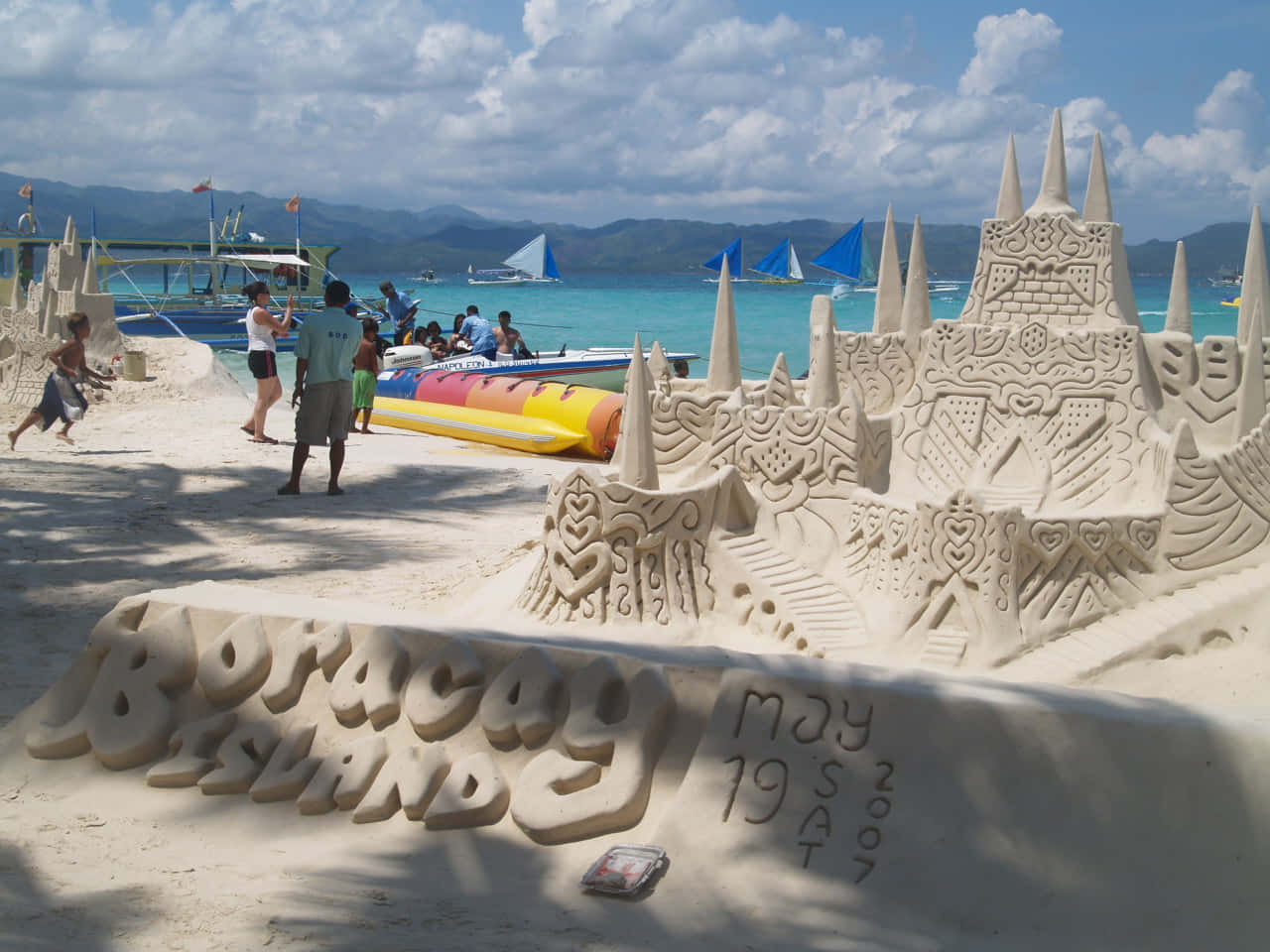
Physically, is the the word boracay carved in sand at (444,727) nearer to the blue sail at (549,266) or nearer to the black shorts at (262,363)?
the black shorts at (262,363)

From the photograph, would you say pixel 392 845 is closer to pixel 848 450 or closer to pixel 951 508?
pixel 951 508

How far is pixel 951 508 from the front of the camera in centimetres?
711

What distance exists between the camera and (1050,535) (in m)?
7.18

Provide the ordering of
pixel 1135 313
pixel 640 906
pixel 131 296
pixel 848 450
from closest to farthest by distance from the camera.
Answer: pixel 640 906
pixel 848 450
pixel 1135 313
pixel 131 296

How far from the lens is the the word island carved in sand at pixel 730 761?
2.80 meters

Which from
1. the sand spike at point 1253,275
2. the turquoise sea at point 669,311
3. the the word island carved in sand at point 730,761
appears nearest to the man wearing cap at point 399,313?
the turquoise sea at point 669,311

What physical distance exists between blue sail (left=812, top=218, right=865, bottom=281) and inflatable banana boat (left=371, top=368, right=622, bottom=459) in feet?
23.2

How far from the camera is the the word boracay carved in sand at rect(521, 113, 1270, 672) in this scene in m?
7.07

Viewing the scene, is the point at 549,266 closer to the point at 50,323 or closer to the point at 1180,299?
the point at 50,323

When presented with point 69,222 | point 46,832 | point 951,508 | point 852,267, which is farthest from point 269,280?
A: point 46,832

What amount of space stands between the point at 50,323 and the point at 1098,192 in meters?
13.1

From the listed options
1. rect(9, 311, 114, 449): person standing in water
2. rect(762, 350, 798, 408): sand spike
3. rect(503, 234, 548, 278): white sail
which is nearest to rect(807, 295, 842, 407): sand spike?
rect(762, 350, 798, 408): sand spike

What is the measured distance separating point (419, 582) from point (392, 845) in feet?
14.1

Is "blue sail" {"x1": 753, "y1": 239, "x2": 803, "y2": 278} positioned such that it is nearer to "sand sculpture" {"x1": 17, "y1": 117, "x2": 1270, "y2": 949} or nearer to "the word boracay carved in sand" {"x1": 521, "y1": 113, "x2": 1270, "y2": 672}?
"the word boracay carved in sand" {"x1": 521, "y1": 113, "x2": 1270, "y2": 672}
